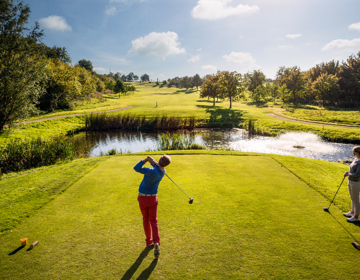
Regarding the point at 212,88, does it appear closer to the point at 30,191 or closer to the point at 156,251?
the point at 30,191

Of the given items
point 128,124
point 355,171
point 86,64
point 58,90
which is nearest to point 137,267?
point 355,171

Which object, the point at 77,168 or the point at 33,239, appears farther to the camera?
the point at 77,168

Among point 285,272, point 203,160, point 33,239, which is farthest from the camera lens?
point 203,160

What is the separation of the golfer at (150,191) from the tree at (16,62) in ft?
82.4

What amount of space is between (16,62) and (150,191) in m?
26.2

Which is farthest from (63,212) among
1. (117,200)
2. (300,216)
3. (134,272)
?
(300,216)

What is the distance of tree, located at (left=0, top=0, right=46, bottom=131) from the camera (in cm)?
2152

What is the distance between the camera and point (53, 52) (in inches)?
2584

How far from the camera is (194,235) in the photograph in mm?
5285

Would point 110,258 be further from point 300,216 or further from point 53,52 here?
point 53,52

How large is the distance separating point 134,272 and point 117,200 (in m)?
3.15

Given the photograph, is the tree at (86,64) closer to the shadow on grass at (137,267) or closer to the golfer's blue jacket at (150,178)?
the golfer's blue jacket at (150,178)

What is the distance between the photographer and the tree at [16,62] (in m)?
21.5

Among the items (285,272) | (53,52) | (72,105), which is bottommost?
(285,272)
